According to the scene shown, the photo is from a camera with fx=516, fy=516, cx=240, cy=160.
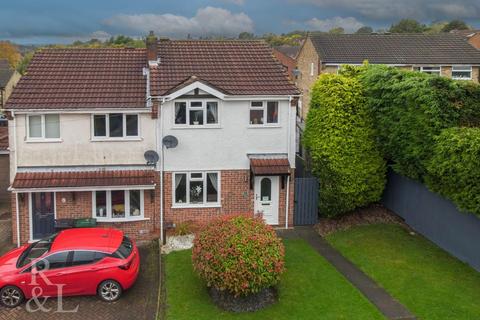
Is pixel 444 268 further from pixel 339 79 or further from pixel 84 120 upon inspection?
pixel 84 120

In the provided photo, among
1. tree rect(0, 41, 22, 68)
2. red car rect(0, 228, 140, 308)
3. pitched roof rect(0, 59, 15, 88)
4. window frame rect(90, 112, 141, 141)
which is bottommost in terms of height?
red car rect(0, 228, 140, 308)

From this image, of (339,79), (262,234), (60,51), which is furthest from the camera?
(60,51)

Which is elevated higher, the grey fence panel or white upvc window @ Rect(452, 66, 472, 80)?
white upvc window @ Rect(452, 66, 472, 80)

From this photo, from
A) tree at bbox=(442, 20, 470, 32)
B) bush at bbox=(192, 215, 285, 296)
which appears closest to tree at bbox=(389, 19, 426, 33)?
tree at bbox=(442, 20, 470, 32)

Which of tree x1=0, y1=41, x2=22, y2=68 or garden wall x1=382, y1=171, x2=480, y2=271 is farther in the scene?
tree x1=0, y1=41, x2=22, y2=68

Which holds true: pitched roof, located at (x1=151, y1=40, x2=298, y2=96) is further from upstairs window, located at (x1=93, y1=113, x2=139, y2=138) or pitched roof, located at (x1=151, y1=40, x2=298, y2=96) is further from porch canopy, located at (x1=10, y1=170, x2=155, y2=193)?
porch canopy, located at (x1=10, y1=170, x2=155, y2=193)

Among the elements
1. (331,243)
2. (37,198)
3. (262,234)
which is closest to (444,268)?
(331,243)

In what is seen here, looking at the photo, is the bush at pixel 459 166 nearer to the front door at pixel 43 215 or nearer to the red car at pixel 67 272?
the red car at pixel 67 272

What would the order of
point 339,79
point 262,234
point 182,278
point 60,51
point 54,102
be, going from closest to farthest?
point 262,234, point 182,278, point 54,102, point 339,79, point 60,51
